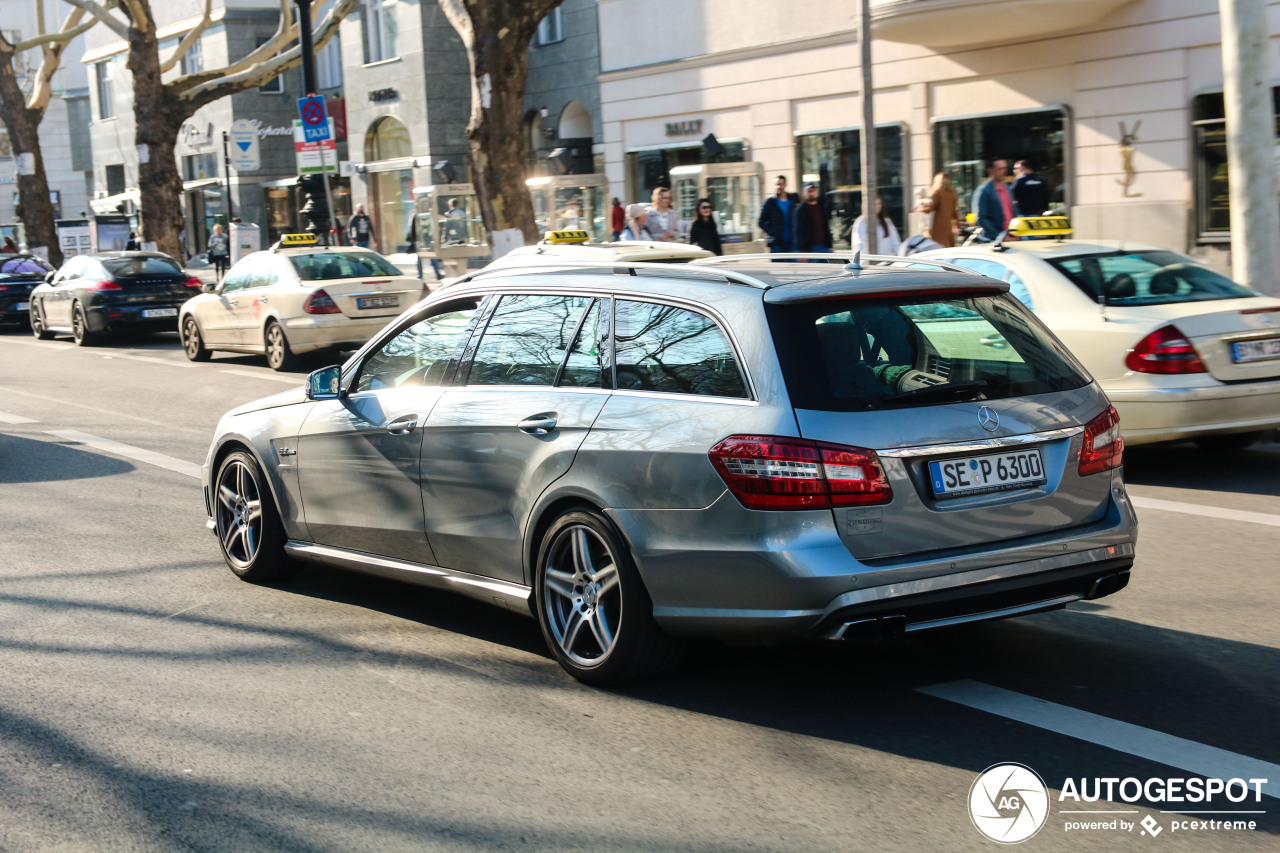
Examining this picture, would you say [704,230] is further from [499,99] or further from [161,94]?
[161,94]

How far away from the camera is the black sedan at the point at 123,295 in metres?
22.6

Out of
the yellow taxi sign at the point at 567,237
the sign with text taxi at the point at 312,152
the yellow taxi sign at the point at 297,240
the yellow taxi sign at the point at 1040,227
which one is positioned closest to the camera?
the yellow taxi sign at the point at 1040,227

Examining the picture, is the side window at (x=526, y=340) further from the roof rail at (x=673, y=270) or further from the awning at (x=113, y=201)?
the awning at (x=113, y=201)

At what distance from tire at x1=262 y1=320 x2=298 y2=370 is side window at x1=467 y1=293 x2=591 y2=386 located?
39.8 feet

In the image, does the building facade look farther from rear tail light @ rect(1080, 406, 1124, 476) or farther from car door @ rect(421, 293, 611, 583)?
car door @ rect(421, 293, 611, 583)

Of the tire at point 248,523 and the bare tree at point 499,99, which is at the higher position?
the bare tree at point 499,99

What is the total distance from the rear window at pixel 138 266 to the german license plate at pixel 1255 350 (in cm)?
1804

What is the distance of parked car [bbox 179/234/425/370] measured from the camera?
17.2 metres

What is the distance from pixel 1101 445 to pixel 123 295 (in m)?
20.0

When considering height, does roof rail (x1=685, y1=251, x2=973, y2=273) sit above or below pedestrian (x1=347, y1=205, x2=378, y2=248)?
below

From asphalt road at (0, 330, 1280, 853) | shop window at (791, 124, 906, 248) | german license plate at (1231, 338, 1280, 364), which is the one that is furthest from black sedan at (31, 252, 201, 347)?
german license plate at (1231, 338, 1280, 364)

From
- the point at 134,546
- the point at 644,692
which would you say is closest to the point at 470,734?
the point at 644,692

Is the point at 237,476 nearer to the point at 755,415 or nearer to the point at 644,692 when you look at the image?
the point at 644,692

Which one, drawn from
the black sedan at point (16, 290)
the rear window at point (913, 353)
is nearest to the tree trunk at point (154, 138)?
the black sedan at point (16, 290)
